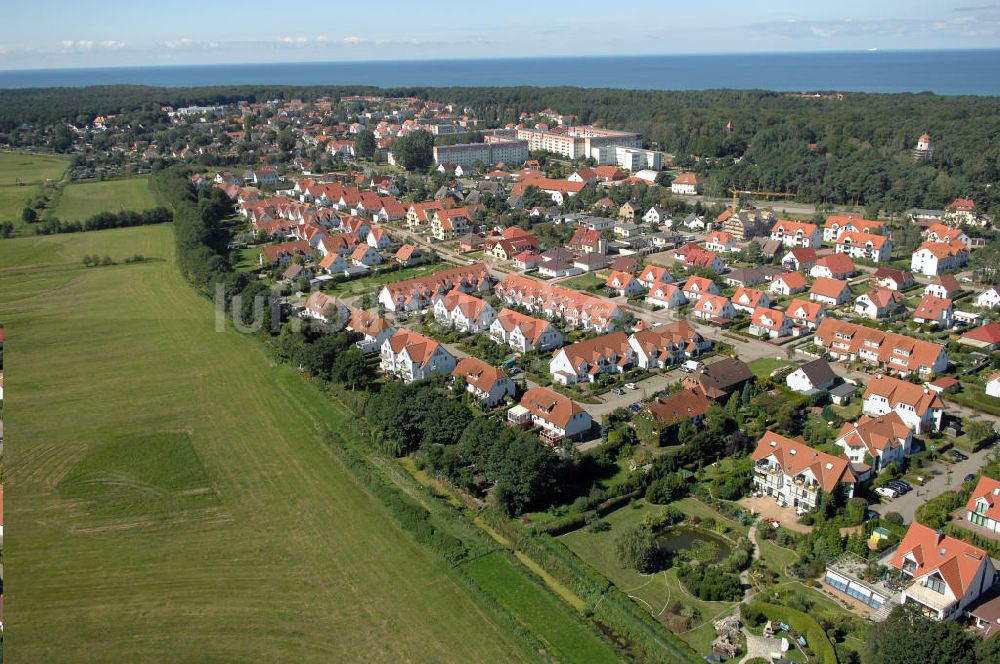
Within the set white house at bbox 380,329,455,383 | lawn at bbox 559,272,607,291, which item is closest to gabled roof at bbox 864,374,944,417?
white house at bbox 380,329,455,383

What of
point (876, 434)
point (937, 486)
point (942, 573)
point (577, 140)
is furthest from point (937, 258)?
point (577, 140)

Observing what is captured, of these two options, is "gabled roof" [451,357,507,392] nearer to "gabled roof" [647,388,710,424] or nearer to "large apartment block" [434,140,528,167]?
"gabled roof" [647,388,710,424]

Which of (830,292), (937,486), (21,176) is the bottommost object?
(937,486)

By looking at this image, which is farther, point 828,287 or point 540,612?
point 828,287

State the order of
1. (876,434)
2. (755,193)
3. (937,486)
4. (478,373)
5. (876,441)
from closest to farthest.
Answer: (937,486)
(876,441)
(876,434)
(478,373)
(755,193)

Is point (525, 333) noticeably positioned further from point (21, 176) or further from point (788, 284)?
point (21, 176)

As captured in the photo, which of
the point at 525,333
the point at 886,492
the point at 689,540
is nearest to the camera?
the point at 689,540
